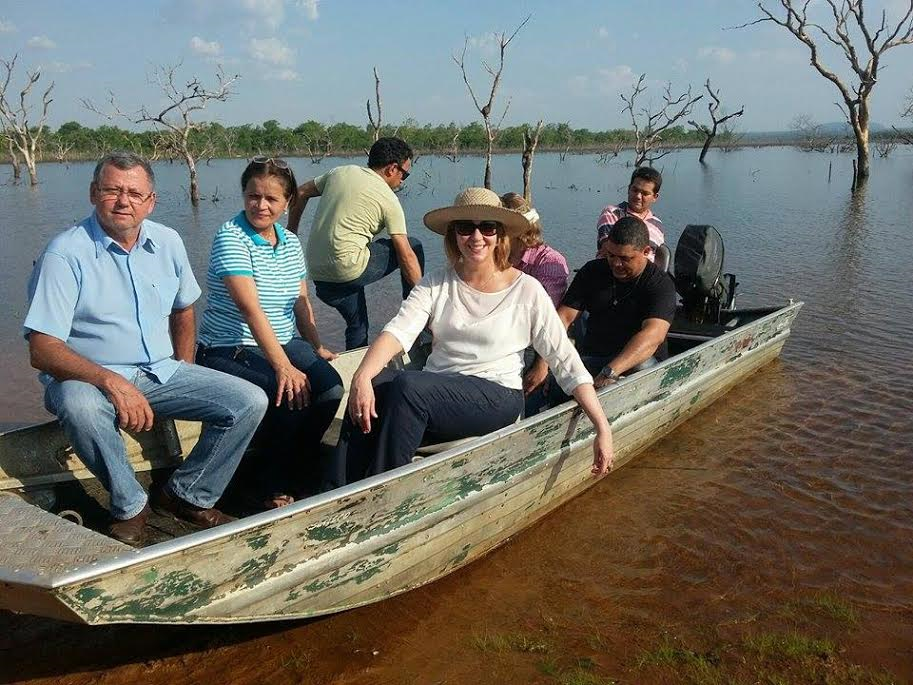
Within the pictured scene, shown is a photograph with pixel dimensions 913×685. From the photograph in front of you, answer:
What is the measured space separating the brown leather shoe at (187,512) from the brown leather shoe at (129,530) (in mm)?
218

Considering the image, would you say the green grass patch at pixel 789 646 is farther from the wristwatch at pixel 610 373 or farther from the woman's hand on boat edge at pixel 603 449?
the wristwatch at pixel 610 373

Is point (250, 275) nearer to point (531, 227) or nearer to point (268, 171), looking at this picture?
point (268, 171)

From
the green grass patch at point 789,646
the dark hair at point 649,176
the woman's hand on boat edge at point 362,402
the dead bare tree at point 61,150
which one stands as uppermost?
the dead bare tree at point 61,150

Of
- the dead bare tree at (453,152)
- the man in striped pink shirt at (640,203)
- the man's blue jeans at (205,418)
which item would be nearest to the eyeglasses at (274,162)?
the man's blue jeans at (205,418)

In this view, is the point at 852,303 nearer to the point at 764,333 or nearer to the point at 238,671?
the point at 764,333

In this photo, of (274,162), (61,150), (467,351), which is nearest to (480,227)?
(467,351)

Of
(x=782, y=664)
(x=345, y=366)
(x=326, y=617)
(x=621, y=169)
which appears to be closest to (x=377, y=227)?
(x=345, y=366)

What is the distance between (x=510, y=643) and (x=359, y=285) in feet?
10.9

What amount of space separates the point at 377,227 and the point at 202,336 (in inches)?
81.1

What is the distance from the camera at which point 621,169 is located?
45.2m

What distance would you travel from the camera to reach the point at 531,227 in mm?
4090

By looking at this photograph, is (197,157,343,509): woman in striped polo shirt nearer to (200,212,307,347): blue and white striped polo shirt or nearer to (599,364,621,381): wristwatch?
(200,212,307,347): blue and white striped polo shirt

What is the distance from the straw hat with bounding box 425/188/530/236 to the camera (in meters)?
3.48

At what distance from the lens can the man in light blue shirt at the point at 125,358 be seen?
3086 mm
